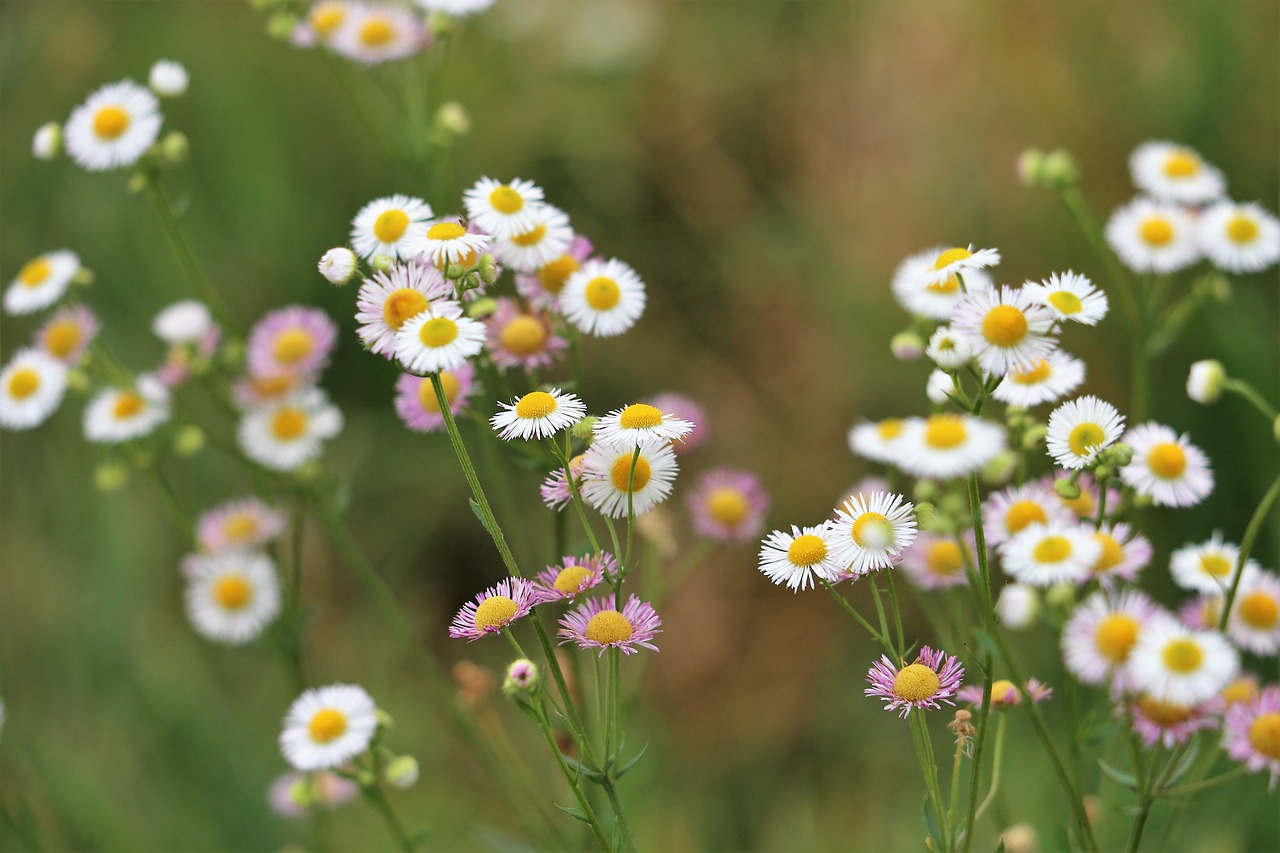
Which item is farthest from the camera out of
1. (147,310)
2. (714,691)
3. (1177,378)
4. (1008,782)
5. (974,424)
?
(147,310)

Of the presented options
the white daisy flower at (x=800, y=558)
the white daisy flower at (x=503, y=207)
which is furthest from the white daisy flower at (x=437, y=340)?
the white daisy flower at (x=800, y=558)

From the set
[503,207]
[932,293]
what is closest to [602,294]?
[503,207]

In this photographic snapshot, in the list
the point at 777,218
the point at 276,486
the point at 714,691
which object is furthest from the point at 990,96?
the point at 276,486

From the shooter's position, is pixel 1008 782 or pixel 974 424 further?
pixel 1008 782

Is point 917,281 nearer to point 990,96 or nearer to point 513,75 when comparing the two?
point 990,96

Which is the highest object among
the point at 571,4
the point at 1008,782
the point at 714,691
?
the point at 571,4

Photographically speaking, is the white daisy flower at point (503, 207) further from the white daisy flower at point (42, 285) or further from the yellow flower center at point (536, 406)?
the white daisy flower at point (42, 285)

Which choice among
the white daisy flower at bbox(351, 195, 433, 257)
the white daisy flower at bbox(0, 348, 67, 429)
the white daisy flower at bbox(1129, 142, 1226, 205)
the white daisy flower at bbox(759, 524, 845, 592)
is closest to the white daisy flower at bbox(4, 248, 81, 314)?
the white daisy flower at bbox(0, 348, 67, 429)
